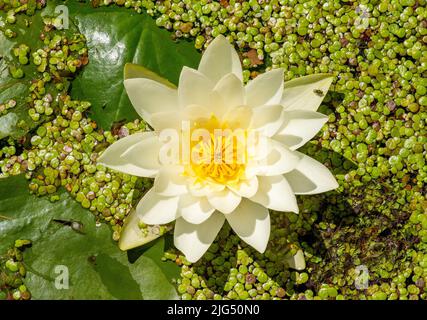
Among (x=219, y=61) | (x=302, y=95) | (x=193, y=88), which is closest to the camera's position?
(x=193, y=88)

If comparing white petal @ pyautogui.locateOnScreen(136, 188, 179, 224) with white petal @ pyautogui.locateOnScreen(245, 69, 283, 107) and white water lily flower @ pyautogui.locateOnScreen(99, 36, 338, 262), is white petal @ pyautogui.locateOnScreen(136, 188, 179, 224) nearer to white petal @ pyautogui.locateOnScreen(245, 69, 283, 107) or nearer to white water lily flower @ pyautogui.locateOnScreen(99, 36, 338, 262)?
white water lily flower @ pyautogui.locateOnScreen(99, 36, 338, 262)

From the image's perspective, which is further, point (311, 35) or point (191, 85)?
point (311, 35)

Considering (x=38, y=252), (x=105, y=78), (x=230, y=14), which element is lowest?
(x=38, y=252)

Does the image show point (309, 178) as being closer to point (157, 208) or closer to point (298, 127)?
point (298, 127)

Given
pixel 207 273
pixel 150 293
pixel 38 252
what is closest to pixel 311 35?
pixel 207 273

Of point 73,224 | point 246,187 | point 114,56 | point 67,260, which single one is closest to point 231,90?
point 246,187

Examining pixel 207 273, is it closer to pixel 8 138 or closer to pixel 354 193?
pixel 354 193

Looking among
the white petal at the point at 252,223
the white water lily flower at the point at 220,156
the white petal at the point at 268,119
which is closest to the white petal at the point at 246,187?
the white water lily flower at the point at 220,156
